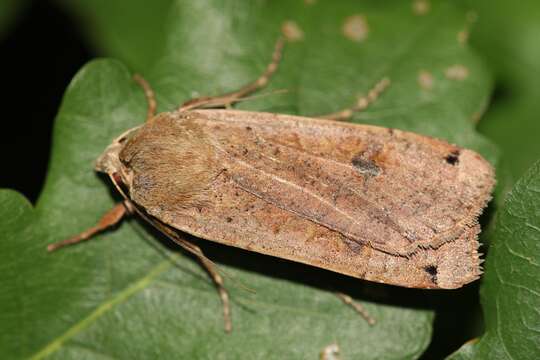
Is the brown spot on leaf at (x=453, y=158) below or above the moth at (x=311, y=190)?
above

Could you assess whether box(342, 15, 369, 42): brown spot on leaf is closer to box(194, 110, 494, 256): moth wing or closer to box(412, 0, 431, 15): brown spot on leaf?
box(412, 0, 431, 15): brown spot on leaf

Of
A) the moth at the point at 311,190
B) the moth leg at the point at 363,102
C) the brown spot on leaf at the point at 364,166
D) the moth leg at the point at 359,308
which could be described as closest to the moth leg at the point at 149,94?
the moth at the point at 311,190

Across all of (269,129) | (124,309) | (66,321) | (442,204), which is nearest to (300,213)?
(269,129)

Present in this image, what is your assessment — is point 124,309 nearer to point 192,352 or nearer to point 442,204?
point 192,352

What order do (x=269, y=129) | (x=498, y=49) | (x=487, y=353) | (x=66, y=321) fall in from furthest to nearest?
(x=498, y=49)
(x=269, y=129)
(x=66, y=321)
(x=487, y=353)

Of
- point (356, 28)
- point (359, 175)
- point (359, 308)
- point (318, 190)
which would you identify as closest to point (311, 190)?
point (318, 190)

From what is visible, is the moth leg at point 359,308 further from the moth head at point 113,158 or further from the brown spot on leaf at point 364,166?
the moth head at point 113,158
